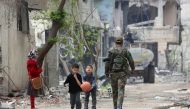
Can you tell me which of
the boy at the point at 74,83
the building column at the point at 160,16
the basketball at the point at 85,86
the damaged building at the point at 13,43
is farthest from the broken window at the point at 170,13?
the boy at the point at 74,83

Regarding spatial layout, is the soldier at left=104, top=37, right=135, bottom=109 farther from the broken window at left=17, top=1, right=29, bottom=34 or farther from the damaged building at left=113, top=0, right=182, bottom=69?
the damaged building at left=113, top=0, right=182, bottom=69

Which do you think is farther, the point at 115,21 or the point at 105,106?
the point at 115,21

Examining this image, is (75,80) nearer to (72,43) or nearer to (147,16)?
(72,43)

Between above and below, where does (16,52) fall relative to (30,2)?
below

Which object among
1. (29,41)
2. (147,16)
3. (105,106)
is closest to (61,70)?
(29,41)

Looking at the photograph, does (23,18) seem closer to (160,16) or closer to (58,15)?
(58,15)

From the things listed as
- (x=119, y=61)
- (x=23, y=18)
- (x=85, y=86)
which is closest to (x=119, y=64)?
(x=119, y=61)

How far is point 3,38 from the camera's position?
18.3 metres

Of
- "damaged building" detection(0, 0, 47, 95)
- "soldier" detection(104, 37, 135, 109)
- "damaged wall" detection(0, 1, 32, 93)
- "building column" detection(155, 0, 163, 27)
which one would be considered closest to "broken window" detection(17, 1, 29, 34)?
"damaged building" detection(0, 0, 47, 95)

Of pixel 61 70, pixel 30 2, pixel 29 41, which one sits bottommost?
pixel 61 70

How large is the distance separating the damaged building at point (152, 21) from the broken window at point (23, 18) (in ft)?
85.5

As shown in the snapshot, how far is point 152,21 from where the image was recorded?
2090 inches

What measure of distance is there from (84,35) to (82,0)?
34.8ft

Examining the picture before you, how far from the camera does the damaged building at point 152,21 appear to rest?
47.9m
